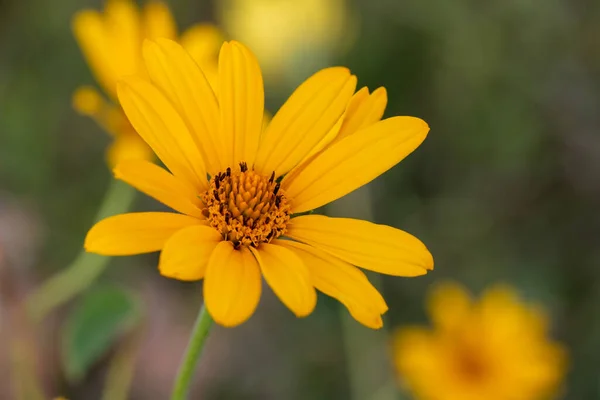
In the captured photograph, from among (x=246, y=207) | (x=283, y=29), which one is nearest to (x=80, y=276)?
(x=246, y=207)

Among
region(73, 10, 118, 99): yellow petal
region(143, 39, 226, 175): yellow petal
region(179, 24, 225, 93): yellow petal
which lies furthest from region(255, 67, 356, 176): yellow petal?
region(179, 24, 225, 93): yellow petal

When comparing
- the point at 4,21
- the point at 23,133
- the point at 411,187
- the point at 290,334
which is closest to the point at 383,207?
the point at 411,187

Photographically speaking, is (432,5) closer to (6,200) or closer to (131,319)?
(6,200)

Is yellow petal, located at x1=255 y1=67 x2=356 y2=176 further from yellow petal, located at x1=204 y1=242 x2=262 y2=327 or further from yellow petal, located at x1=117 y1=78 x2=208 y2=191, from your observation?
yellow petal, located at x1=204 y1=242 x2=262 y2=327

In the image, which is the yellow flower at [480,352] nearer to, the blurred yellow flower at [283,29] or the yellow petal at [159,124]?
the blurred yellow flower at [283,29]

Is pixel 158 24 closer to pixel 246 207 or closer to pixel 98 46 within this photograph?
pixel 98 46

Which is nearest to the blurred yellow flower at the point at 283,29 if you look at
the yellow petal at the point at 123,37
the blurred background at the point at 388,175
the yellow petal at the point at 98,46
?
the blurred background at the point at 388,175
